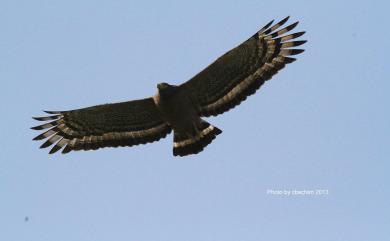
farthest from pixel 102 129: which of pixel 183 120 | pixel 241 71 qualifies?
pixel 241 71

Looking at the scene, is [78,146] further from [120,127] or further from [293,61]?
[293,61]

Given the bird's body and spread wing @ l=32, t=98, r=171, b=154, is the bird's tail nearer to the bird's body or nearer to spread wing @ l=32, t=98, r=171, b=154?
the bird's body

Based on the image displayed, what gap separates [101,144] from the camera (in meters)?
14.5

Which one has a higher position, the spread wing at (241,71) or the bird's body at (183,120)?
the spread wing at (241,71)

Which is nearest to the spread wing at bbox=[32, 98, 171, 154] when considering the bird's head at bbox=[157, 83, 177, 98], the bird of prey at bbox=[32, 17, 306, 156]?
the bird of prey at bbox=[32, 17, 306, 156]

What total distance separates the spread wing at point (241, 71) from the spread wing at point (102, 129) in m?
0.94

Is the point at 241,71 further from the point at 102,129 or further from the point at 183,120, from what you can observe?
the point at 102,129

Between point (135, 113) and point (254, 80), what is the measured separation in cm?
228

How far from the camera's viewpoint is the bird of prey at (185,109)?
13.6 m

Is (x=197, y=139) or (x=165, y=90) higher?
(x=165, y=90)

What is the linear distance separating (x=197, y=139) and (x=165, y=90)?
117 cm

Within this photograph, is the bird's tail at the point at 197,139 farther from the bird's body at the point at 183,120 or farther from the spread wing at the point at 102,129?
the spread wing at the point at 102,129

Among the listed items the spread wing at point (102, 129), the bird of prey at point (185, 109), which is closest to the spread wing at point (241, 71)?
the bird of prey at point (185, 109)

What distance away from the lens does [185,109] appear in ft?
45.3
